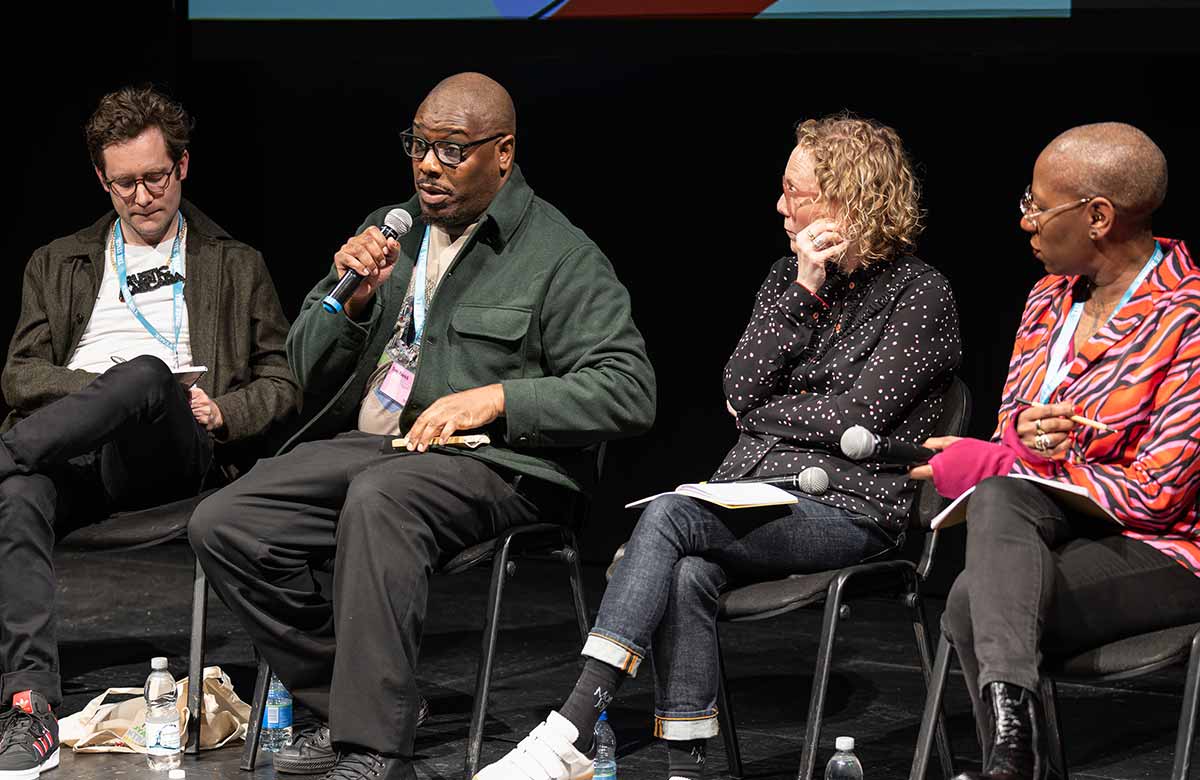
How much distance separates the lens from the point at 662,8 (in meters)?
5.30

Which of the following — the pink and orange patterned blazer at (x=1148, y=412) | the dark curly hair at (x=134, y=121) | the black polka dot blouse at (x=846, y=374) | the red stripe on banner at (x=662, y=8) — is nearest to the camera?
the pink and orange patterned blazer at (x=1148, y=412)

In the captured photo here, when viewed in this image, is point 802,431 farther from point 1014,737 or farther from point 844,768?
point 1014,737

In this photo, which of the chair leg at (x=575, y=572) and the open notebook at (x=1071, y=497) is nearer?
the open notebook at (x=1071, y=497)

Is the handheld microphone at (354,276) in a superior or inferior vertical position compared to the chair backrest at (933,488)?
superior

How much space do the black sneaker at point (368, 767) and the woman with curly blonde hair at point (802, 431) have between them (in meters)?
0.25

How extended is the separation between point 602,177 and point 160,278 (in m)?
1.89

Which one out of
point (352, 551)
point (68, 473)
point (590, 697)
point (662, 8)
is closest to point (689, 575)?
point (590, 697)

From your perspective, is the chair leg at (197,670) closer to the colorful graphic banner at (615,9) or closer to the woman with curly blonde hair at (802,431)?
the woman with curly blonde hair at (802,431)

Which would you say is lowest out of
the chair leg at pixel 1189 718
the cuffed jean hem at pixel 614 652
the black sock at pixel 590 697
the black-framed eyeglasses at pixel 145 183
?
the black sock at pixel 590 697

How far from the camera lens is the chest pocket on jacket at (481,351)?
3580 millimetres

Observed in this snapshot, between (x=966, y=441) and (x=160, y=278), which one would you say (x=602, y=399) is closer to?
(x=966, y=441)

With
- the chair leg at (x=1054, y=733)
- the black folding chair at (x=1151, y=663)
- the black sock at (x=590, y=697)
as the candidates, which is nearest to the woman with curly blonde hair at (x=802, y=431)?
the black sock at (x=590, y=697)

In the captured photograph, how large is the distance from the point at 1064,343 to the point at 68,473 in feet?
7.43

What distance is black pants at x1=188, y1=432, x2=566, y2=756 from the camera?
3.17m
